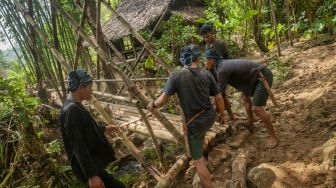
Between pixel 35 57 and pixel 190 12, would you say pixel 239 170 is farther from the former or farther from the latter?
pixel 190 12

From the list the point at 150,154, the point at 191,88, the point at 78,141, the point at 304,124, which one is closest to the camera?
the point at 78,141

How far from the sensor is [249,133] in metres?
4.84

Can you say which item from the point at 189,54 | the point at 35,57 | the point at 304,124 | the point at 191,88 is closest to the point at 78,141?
the point at 191,88

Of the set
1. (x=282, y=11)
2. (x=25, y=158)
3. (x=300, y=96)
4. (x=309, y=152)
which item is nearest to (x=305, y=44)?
(x=282, y=11)

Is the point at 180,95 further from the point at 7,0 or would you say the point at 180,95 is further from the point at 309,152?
the point at 7,0

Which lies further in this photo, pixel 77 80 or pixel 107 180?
pixel 107 180

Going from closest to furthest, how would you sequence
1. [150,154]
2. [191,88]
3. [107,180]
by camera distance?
[107,180] → [191,88] → [150,154]

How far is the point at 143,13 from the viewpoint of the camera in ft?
48.3

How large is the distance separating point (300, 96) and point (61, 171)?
4.37 m

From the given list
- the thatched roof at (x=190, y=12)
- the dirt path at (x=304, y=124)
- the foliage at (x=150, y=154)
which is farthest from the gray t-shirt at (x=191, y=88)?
the thatched roof at (x=190, y=12)

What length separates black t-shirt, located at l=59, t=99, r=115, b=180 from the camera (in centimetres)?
279

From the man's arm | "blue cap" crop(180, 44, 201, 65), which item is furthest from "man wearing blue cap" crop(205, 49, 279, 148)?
the man's arm

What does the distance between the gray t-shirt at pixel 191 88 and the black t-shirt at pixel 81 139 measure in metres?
0.96

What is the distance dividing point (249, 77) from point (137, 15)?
450 inches
